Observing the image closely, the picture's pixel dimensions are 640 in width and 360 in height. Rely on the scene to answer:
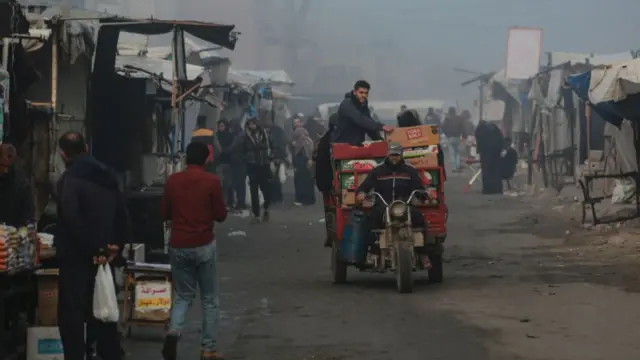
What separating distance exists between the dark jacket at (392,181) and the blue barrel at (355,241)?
0.34 m

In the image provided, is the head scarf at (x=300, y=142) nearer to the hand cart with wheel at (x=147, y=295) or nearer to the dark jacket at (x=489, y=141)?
the dark jacket at (x=489, y=141)

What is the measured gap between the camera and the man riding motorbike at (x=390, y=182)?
47.2ft

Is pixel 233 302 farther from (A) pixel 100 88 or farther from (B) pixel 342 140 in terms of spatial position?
(A) pixel 100 88

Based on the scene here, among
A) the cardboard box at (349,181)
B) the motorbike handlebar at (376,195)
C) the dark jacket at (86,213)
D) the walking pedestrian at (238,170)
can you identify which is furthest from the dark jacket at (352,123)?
the walking pedestrian at (238,170)

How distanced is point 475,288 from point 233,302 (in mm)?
2788

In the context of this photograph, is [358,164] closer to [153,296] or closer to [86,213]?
[153,296]

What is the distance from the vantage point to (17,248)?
29.4ft

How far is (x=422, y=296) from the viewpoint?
13.7m

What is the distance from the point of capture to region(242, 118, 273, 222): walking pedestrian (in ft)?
82.1

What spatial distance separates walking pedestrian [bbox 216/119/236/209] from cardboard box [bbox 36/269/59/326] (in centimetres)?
1720

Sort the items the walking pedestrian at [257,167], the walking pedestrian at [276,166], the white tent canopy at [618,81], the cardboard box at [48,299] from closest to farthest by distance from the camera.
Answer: the cardboard box at [48,299], the white tent canopy at [618,81], the walking pedestrian at [257,167], the walking pedestrian at [276,166]

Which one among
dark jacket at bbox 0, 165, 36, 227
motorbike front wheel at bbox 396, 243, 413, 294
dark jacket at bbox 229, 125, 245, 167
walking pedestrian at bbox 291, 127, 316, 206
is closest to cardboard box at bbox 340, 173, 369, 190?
motorbike front wheel at bbox 396, 243, 413, 294

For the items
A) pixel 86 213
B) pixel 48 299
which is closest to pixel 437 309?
pixel 48 299

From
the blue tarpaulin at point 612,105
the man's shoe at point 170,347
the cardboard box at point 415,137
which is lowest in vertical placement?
the man's shoe at point 170,347
